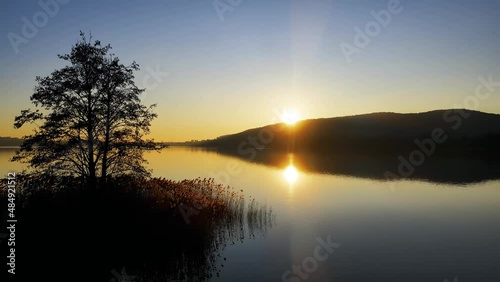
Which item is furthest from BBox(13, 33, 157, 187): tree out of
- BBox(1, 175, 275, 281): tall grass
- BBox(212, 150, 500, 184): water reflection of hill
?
BBox(212, 150, 500, 184): water reflection of hill

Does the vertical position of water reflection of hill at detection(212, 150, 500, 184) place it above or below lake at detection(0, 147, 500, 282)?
above

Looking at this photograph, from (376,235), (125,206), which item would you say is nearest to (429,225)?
(376,235)

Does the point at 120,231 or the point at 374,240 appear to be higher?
the point at 120,231

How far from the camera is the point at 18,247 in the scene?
61.9 feet

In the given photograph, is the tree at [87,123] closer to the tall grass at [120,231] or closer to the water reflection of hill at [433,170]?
the tall grass at [120,231]

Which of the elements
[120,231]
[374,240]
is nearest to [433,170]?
[374,240]
